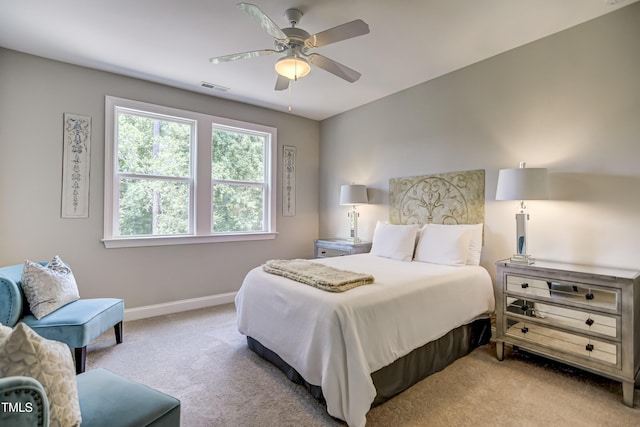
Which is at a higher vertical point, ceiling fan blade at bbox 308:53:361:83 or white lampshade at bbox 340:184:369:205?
ceiling fan blade at bbox 308:53:361:83

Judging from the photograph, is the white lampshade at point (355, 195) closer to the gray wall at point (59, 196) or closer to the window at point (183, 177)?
the window at point (183, 177)

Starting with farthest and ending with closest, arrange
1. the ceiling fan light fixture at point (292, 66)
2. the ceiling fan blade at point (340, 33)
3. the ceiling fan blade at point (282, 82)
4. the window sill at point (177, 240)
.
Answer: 1. the window sill at point (177, 240)
2. the ceiling fan blade at point (282, 82)
3. the ceiling fan light fixture at point (292, 66)
4. the ceiling fan blade at point (340, 33)

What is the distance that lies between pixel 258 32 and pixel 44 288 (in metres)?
2.69

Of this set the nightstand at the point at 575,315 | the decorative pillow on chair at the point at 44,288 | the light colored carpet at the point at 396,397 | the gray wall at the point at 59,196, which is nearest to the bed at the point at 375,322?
the light colored carpet at the point at 396,397

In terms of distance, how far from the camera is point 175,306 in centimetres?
376

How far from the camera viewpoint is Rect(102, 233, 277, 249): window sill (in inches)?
133

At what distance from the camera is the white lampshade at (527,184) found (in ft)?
7.98

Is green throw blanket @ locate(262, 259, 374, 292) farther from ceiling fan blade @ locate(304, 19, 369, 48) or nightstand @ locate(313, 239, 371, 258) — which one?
ceiling fan blade @ locate(304, 19, 369, 48)

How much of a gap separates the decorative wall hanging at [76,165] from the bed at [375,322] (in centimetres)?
211

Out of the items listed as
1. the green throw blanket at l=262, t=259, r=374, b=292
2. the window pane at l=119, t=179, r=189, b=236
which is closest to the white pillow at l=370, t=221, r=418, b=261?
the green throw blanket at l=262, t=259, r=374, b=292

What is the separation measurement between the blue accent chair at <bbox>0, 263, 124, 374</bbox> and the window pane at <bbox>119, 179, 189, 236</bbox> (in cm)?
118

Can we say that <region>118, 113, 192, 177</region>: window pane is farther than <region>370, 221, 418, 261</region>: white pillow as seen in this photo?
Yes

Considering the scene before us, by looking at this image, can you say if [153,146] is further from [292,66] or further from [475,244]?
[475,244]

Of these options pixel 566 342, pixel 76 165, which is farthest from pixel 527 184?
pixel 76 165
